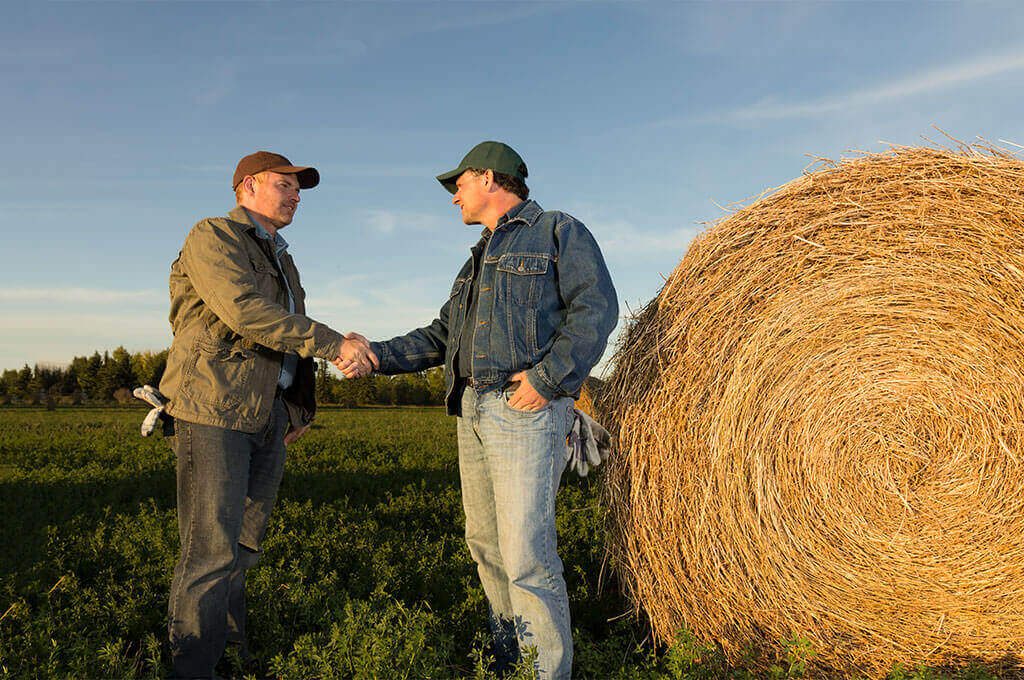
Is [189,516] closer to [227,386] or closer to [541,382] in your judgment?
[227,386]

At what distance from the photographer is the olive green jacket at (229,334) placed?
389cm

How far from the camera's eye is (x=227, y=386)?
12.9 feet

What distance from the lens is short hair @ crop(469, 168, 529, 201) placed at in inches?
157

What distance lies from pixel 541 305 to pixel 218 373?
5.61 ft

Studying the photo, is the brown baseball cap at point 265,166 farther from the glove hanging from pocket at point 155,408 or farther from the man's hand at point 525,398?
the man's hand at point 525,398

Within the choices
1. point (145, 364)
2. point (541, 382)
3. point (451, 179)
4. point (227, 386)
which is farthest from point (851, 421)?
point (145, 364)

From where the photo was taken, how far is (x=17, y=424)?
71.7ft

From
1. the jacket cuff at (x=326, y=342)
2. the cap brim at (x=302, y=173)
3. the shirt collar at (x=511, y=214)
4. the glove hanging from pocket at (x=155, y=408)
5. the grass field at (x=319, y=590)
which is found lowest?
the grass field at (x=319, y=590)

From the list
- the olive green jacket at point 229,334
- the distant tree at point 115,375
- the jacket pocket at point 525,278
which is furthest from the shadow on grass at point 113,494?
the distant tree at point 115,375

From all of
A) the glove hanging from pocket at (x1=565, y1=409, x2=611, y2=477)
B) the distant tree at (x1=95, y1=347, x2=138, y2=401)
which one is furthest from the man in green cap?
the distant tree at (x1=95, y1=347, x2=138, y2=401)

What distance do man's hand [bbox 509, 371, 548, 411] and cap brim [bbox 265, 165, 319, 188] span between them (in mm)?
1739

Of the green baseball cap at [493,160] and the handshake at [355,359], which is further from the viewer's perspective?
the handshake at [355,359]

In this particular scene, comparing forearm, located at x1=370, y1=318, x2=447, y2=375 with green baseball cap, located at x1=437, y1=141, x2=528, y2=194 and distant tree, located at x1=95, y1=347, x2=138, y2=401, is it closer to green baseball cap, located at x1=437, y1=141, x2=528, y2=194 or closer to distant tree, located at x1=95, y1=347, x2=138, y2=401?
green baseball cap, located at x1=437, y1=141, x2=528, y2=194

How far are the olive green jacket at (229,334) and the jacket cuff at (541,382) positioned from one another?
1.11 m
